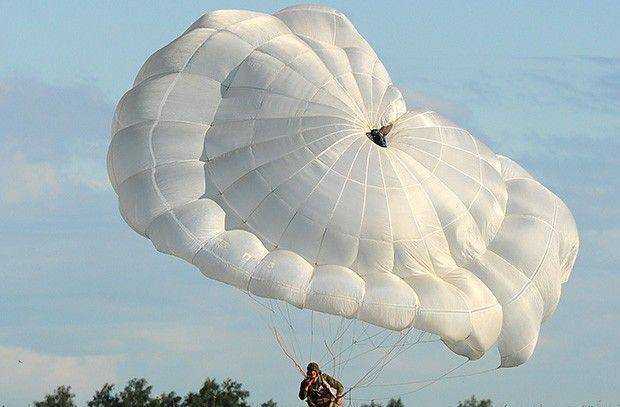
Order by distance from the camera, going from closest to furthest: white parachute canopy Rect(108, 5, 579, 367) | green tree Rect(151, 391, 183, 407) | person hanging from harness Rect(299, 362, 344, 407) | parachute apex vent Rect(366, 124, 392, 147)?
1. white parachute canopy Rect(108, 5, 579, 367)
2. person hanging from harness Rect(299, 362, 344, 407)
3. parachute apex vent Rect(366, 124, 392, 147)
4. green tree Rect(151, 391, 183, 407)

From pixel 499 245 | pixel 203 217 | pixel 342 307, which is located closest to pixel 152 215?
pixel 203 217

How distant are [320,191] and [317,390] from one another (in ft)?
17.4

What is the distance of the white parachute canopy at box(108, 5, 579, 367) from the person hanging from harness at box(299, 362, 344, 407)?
7.56 feet

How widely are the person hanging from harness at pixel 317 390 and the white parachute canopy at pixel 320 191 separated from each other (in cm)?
230

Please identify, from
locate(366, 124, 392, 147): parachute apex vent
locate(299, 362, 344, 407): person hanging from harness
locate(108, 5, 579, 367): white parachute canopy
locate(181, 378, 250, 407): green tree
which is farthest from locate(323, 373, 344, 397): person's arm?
locate(181, 378, 250, 407): green tree

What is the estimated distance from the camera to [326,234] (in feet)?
186

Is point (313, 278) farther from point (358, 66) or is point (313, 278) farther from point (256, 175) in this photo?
point (358, 66)

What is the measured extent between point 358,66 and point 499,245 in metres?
6.39

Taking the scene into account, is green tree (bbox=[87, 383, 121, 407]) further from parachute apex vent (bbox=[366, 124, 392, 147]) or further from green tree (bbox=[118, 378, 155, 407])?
parachute apex vent (bbox=[366, 124, 392, 147])

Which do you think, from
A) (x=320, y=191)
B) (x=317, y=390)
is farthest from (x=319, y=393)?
(x=320, y=191)

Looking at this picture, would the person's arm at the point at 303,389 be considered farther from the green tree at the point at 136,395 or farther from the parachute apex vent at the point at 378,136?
the green tree at the point at 136,395

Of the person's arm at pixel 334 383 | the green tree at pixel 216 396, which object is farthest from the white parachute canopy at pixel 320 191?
the green tree at pixel 216 396

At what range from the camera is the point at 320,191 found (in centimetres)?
5678

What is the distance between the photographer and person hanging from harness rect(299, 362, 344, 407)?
56.7 meters
